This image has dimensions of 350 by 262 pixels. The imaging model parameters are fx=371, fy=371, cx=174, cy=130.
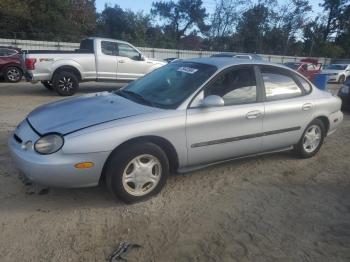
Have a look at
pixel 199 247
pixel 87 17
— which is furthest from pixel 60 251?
pixel 87 17

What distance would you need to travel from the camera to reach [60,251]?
316 cm

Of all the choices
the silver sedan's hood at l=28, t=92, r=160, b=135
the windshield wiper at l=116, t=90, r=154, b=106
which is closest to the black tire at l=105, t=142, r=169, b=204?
the silver sedan's hood at l=28, t=92, r=160, b=135

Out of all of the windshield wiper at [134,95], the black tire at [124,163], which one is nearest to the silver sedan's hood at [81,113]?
the windshield wiper at [134,95]

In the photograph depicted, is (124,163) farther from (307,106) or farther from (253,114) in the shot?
(307,106)

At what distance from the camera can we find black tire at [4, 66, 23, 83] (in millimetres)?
14677

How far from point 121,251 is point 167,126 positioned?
1.46 metres

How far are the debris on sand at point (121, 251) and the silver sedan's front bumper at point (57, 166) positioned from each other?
2.68 feet

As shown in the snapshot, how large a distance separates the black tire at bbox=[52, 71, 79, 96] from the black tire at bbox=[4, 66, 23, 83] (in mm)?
4529

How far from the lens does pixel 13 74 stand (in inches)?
583

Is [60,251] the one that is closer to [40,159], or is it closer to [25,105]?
[40,159]

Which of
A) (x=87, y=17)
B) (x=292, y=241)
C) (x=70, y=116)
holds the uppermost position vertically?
(x=87, y=17)

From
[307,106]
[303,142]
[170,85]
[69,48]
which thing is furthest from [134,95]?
[69,48]

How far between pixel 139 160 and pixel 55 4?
37.4m

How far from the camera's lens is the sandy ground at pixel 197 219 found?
324 centimetres
